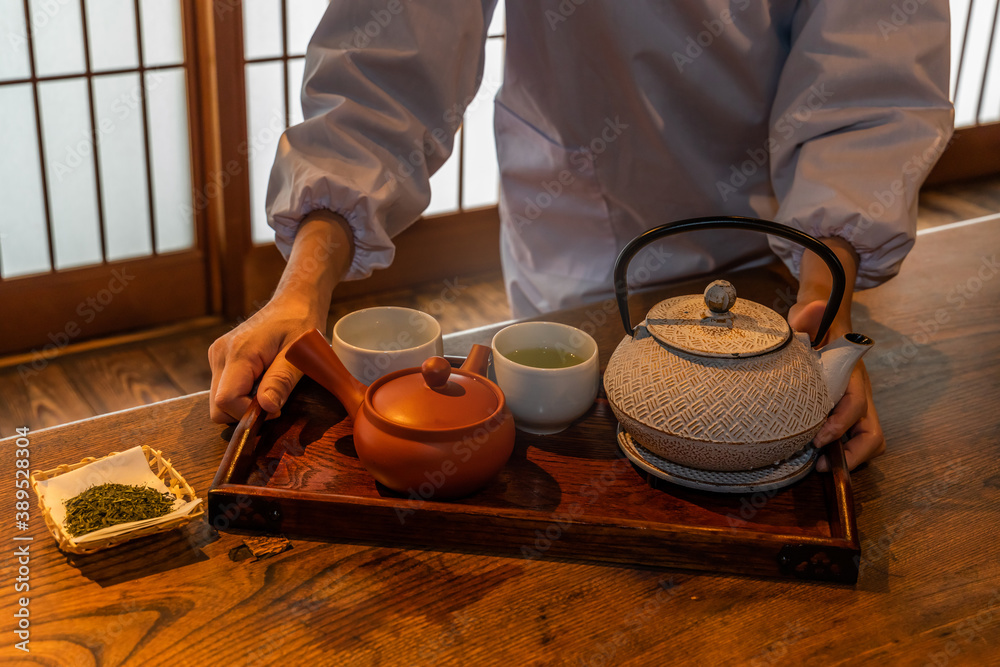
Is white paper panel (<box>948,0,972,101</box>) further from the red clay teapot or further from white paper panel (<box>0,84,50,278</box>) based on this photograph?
the red clay teapot

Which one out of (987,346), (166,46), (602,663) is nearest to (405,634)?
(602,663)

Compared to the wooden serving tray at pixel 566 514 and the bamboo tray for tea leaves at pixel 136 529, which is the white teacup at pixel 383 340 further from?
the bamboo tray for tea leaves at pixel 136 529

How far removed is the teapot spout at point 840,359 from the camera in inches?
34.2

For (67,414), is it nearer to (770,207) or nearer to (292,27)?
(292,27)

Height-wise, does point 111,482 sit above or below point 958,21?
below

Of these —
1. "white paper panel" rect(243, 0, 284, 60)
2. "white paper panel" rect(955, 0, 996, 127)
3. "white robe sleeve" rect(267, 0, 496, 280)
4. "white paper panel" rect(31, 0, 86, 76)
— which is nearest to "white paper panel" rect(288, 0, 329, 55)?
"white paper panel" rect(243, 0, 284, 60)

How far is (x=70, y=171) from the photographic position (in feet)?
8.39

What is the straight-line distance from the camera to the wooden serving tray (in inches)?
31.7

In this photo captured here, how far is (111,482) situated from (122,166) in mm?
2015

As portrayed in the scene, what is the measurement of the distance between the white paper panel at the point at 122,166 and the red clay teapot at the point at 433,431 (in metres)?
2.07

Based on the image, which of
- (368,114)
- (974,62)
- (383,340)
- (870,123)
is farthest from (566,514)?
(974,62)

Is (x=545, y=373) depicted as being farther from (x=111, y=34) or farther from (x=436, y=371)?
(x=111, y=34)

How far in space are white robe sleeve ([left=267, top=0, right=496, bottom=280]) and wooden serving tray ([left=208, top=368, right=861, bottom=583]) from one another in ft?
1.11

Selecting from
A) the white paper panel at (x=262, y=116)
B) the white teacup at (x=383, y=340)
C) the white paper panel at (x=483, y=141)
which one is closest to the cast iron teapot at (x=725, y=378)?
the white teacup at (x=383, y=340)
